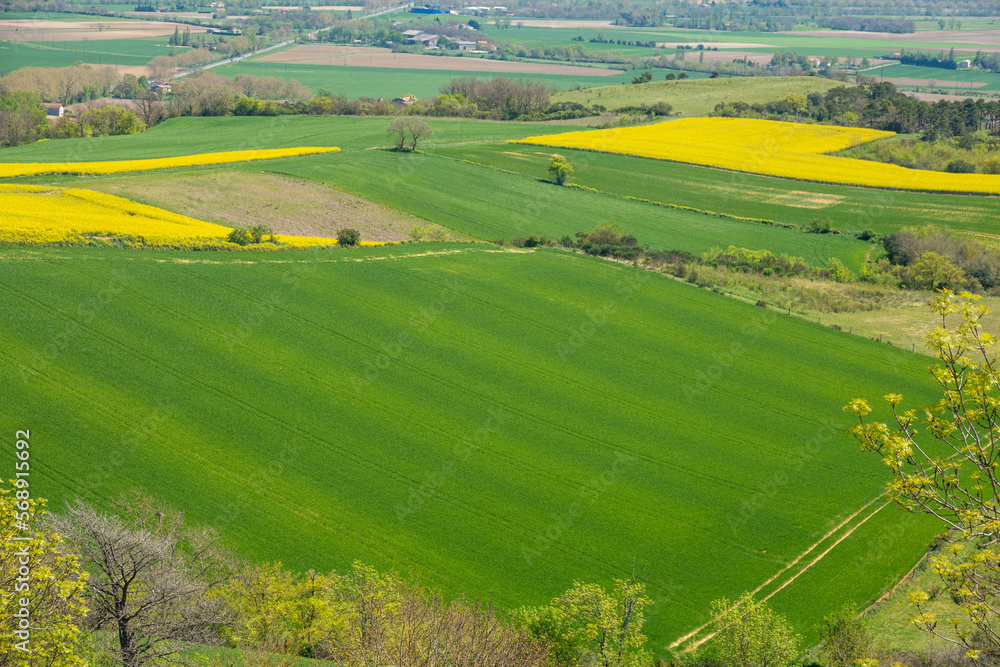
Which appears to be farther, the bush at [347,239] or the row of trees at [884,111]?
the row of trees at [884,111]

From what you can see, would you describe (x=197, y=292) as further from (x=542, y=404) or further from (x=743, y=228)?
(x=743, y=228)

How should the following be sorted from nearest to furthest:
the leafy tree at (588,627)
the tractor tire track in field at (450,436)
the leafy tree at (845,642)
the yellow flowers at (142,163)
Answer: the leafy tree at (588,627), the leafy tree at (845,642), the tractor tire track in field at (450,436), the yellow flowers at (142,163)

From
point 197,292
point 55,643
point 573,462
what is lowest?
point 573,462

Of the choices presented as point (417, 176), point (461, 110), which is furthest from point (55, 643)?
point (461, 110)

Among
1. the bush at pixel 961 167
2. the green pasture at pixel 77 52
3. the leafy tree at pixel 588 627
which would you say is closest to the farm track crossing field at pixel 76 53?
the green pasture at pixel 77 52

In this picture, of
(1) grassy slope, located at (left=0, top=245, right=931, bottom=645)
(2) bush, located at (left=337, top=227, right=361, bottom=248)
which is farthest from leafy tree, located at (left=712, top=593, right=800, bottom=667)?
(2) bush, located at (left=337, top=227, right=361, bottom=248)

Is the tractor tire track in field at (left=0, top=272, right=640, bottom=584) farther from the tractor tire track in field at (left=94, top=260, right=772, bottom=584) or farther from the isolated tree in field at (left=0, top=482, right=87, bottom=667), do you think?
the isolated tree in field at (left=0, top=482, right=87, bottom=667)

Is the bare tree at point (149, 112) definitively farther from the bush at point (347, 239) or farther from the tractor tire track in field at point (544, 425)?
the tractor tire track in field at point (544, 425)
